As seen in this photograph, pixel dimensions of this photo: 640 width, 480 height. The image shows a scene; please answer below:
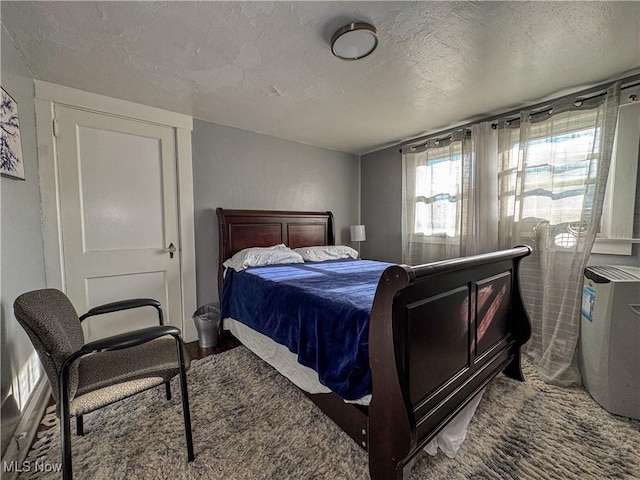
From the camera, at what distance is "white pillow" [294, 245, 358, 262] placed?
305 centimetres

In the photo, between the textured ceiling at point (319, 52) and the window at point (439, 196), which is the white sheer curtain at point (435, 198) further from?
the textured ceiling at point (319, 52)

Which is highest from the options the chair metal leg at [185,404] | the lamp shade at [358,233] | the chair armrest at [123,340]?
the lamp shade at [358,233]

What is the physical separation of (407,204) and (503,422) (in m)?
2.41

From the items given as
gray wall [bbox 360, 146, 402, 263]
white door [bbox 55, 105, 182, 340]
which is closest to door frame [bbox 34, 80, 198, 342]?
white door [bbox 55, 105, 182, 340]

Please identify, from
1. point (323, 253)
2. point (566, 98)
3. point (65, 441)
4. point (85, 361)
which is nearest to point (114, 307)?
point (85, 361)

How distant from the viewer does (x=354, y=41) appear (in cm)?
151

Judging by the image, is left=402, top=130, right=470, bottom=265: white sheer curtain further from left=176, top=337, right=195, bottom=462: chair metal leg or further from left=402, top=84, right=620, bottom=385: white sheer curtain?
left=176, top=337, right=195, bottom=462: chair metal leg

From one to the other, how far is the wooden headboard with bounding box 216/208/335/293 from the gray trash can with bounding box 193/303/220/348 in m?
0.29

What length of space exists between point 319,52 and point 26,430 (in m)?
2.75

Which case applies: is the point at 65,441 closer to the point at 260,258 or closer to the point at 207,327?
the point at 207,327

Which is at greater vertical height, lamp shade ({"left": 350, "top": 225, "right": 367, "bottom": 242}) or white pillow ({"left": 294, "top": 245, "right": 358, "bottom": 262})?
lamp shade ({"left": 350, "top": 225, "right": 367, "bottom": 242})

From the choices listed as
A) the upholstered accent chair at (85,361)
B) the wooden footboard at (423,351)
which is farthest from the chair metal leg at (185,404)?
the wooden footboard at (423,351)

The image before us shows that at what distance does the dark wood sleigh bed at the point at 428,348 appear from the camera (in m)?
1.05

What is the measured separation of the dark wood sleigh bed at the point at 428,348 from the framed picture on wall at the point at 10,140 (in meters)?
2.05
